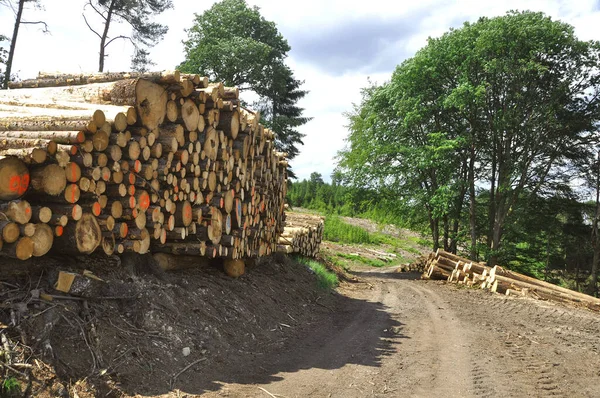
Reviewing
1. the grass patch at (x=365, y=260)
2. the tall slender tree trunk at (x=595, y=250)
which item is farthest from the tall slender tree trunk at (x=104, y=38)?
the tall slender tree trunk at (x=595, y=250)

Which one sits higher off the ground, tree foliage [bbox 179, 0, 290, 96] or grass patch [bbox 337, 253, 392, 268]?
tree foliage [bbox 179, 0, 290, 96]

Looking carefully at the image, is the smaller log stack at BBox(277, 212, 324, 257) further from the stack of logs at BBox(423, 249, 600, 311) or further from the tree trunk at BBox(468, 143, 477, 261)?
the tree trunk at BBox(468, 143, 477, 261)

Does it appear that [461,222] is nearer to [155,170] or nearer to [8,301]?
[155,170]

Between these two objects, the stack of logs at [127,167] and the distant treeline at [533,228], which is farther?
the distant treeline at [533,228]

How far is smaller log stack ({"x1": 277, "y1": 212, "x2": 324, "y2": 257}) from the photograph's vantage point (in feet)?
40.4

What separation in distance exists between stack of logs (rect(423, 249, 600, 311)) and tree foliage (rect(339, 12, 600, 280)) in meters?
3.82

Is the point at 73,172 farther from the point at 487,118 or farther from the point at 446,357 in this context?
the point at 487,118

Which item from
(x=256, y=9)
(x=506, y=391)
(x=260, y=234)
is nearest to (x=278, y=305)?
(x=260, y=234)

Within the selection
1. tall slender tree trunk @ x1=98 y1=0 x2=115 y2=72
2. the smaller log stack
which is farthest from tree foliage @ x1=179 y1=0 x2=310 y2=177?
the smaller log stack

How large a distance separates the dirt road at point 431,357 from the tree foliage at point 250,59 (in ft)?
64.9

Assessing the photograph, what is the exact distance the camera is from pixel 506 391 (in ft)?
17.2

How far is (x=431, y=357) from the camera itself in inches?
255

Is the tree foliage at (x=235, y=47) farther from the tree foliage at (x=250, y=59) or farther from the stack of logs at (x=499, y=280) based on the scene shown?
the stack of logs at (x=499, y=280)

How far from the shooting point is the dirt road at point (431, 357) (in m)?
5.16
